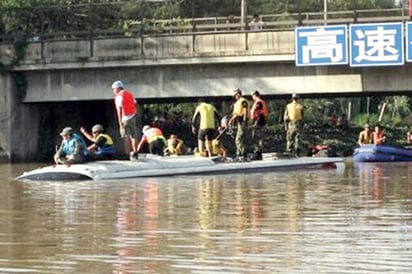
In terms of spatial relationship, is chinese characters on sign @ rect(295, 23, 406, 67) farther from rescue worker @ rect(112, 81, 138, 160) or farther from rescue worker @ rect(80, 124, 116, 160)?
rescue worker @ rect(112, 81, 138, 160)

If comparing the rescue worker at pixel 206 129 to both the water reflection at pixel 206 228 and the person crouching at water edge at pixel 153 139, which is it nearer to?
the person crouching at water edge at pixel 153 139

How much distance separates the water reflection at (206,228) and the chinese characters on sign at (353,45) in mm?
16082

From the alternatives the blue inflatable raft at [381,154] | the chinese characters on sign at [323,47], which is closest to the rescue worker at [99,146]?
the blue inflatable raft at [381,154]

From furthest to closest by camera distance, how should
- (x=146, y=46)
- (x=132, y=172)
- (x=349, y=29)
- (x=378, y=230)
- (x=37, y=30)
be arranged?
(x=37, y=30), (x=146, y=46), (x=349, y=29), (x=132, y=172), (x=378, y=230)

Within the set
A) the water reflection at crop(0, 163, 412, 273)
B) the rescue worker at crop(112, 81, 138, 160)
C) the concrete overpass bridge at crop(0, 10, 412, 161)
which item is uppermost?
the concrete overpass bridge at crop(0, 10, 412, 161)

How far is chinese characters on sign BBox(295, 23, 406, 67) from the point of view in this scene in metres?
34.3

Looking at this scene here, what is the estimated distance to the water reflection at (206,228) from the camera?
928 centimetres

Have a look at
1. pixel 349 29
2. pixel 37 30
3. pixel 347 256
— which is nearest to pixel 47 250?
pixel 347 256

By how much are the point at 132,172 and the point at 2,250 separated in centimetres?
1043

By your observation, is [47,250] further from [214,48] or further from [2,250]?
[214,48]

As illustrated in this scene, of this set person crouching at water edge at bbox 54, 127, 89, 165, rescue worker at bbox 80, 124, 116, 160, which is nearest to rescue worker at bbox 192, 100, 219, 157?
rescue worker at bbox 80, 124, 116, 160

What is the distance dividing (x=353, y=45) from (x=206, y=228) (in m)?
23.7

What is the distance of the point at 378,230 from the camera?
11.4 m

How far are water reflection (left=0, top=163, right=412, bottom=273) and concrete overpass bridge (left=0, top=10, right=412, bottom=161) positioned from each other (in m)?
17.6
